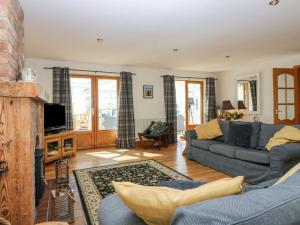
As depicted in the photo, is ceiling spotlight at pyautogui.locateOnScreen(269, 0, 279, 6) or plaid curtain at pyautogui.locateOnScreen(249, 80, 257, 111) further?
plaid curtain at pyautogui.locateOnScreen(249, 80, 257, 111)

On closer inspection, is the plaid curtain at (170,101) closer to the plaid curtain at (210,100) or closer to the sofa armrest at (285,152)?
the plaid curtain at (210,100)

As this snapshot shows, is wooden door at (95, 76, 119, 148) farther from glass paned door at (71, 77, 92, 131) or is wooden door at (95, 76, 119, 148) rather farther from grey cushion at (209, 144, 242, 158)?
grey cushion at (209, 144, 242, 158)

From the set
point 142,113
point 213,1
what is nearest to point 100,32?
point 213,1

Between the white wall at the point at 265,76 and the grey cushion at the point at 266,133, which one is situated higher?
the white wall at the point at 265,76

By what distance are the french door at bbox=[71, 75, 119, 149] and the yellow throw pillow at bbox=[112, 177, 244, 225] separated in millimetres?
5031

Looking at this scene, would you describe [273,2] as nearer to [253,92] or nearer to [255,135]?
[255,135]

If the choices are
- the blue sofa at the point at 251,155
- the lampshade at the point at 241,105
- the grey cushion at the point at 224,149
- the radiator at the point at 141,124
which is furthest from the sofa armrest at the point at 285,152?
the radiator at the point at 141,124

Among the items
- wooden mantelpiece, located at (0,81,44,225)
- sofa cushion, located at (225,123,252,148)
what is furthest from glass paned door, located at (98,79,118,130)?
wooden mantelpiece, located at (0,81,44,225)

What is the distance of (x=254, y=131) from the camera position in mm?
3570

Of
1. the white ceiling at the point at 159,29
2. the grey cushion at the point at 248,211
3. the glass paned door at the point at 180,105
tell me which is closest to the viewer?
the grey cushion at the point at 248,211

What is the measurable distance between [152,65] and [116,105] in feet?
4.99

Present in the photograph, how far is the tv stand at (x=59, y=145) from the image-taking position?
165 inches

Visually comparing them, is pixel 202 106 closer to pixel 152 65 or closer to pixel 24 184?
pixel 152 65

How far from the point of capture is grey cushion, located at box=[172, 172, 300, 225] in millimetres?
646
